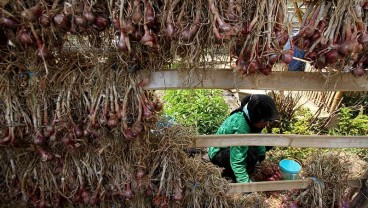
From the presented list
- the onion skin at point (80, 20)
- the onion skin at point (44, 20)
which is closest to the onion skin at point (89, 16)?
the onion skin at point (80, 20)

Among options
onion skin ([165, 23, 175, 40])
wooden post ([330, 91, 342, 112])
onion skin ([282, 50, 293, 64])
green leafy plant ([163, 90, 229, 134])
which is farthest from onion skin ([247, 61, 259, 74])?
wooden post ([330, 91, 342, 112])

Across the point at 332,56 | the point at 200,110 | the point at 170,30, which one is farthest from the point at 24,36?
the point at 200,110

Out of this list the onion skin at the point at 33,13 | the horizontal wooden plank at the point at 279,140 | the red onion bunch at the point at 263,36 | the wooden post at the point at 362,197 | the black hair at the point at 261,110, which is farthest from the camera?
the black hair at the point at 261,110

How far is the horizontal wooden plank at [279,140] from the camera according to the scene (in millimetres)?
1993

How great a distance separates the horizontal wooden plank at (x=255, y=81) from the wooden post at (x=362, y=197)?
3.47ft

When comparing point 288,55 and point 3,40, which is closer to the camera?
point 288,55

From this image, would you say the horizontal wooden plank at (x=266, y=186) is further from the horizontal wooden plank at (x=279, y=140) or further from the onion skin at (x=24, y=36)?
the onion skin at (x=24, y=36)

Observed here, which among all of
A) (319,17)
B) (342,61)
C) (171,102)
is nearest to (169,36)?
(319,17)

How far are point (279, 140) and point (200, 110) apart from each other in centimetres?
231

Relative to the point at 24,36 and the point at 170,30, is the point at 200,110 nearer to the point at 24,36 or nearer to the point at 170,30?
the point at 170,30

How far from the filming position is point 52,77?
5.29 ft

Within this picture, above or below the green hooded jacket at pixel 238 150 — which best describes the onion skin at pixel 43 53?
above

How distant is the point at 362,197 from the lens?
7.84 feet

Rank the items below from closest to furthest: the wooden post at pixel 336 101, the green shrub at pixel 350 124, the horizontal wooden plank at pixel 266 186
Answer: the horizontal wooden plank at pixel 266 186
the green shrub at pixel 350 124
the wooden post at pixel 336 101
